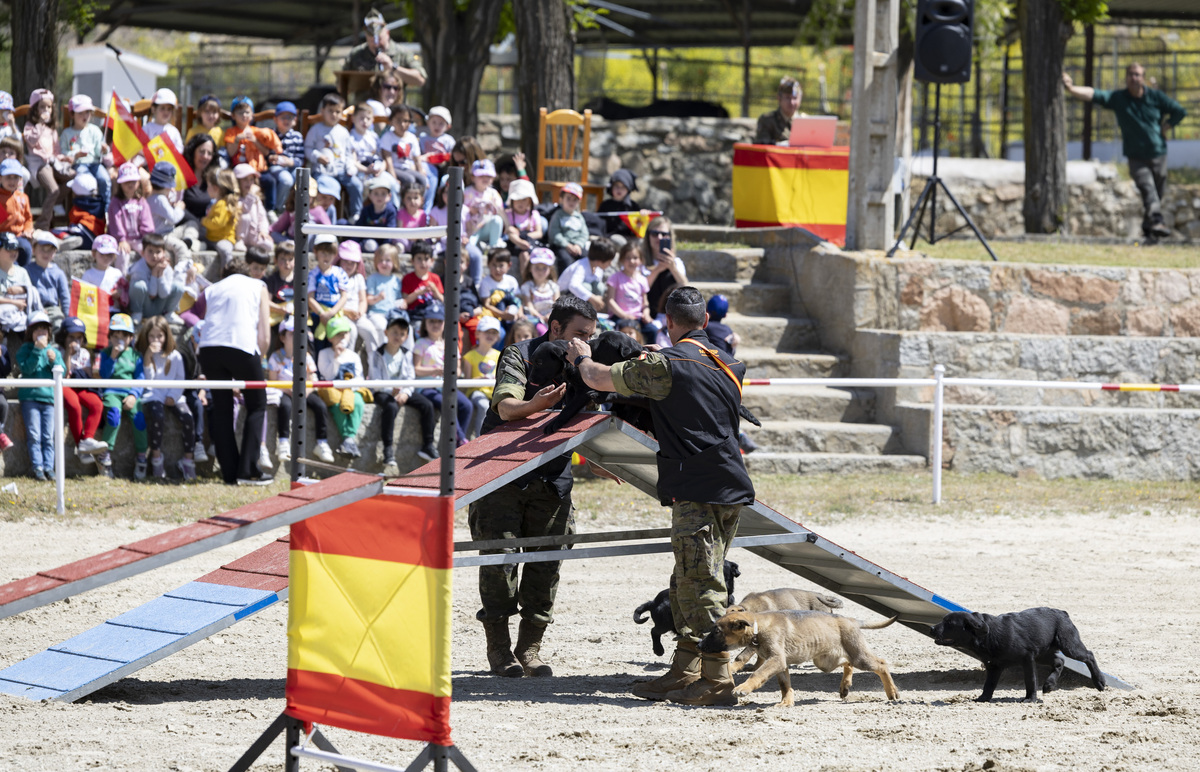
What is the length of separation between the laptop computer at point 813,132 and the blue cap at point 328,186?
5.56m

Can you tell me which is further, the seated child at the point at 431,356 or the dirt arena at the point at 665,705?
the seated child at the point at 431,356

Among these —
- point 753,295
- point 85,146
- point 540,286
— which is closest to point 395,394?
point 540,286

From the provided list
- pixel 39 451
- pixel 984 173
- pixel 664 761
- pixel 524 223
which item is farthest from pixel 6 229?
pixel 984 173

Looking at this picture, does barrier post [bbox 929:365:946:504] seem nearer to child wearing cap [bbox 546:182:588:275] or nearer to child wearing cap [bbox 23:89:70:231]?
child wearing cap [bbox 546:182:588:275]

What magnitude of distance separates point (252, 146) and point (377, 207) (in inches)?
60.9

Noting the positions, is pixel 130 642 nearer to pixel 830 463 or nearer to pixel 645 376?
pixel 645 376

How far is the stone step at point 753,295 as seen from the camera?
14.6 metres

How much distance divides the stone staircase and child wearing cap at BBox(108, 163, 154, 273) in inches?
226

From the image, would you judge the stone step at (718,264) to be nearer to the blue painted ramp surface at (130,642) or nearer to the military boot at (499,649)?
the military boot at (499,649)

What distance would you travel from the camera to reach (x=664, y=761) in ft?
16.8

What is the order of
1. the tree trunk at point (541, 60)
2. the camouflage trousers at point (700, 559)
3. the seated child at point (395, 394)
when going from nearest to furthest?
the camouflage trousers at point (700, 559) → the seated child at point (395, 394) → the tree trunk at point (541, 60)

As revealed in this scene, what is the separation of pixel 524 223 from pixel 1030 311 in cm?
521

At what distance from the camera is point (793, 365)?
44.9ft

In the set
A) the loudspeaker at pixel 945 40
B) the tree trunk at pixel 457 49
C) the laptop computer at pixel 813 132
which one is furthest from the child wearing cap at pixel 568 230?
the tree trunk at pixel 457 49
